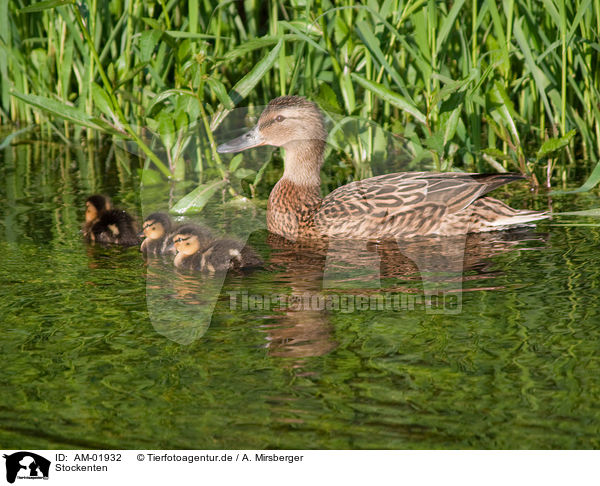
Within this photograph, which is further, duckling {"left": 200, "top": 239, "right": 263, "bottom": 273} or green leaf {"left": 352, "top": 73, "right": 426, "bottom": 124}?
green leaf {"left": 352, "top": 73, "right": 426, "bottom": 124}

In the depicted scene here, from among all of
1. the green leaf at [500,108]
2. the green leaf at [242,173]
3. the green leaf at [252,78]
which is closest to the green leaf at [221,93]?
the green leaf at [252,78]

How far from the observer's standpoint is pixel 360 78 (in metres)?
5.51

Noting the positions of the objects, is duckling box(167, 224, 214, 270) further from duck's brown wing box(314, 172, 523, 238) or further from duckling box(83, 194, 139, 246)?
duck's brown wing box(314, 172, 523, 238)

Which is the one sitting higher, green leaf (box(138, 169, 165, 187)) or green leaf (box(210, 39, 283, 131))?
green leaf (box(210, 39, 283, 131))

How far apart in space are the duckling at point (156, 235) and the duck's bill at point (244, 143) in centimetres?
87

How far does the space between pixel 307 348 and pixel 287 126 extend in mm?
2659

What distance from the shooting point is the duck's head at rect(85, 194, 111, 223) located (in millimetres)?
5305

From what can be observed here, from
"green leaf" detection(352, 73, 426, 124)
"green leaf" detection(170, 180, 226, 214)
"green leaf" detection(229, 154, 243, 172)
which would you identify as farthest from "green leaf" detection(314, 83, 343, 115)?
"green leaf" detection(170, 180, 226, 214)

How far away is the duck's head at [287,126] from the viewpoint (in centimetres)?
588

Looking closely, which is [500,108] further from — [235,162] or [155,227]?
[155,227]

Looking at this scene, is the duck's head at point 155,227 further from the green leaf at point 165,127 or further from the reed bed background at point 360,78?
the green leaf at point 165,127

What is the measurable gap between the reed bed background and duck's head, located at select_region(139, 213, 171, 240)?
483mm

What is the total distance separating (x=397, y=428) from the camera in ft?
9.36
